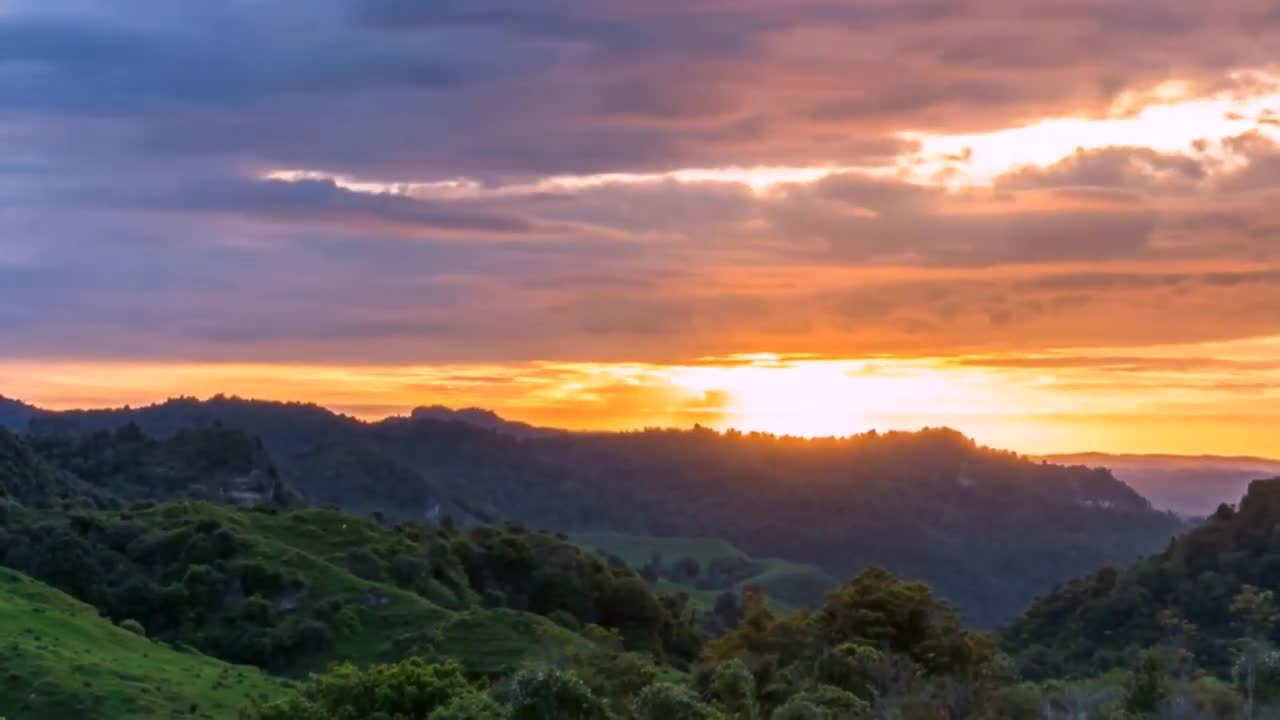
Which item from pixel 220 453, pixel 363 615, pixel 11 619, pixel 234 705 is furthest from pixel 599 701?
pixel 220 453

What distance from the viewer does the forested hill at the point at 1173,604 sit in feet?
393

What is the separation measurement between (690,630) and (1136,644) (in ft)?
109

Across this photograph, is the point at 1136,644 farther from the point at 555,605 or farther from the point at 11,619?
the point at 11,619

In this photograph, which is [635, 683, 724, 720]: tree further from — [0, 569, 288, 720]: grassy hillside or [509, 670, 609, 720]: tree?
[0, 569, 288, 720]: grassy hillside

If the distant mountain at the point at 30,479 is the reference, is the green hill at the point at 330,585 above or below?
below

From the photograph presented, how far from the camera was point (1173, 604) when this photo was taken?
13350 cm

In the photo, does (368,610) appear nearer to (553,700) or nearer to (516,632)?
(516,632)

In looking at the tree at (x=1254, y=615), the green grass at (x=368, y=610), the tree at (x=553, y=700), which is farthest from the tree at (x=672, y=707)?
the tree at (x=1254, y=615)

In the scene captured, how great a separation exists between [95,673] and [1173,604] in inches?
3458

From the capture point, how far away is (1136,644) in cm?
12244

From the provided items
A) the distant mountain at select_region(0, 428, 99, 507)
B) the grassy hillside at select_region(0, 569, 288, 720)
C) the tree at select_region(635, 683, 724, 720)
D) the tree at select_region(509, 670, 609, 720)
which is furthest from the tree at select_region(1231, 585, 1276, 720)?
the distant mountain at select_region(0, 428, 99, 507)

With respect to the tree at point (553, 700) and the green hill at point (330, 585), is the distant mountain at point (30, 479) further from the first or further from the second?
the tree at point (553, 700)

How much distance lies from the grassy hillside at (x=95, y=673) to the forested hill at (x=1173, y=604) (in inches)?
2331

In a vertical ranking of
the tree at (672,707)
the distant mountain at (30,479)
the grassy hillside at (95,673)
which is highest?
the distant mountain at (30,479)
